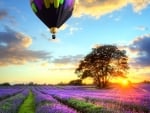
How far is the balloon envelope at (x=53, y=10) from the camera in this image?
18.9m

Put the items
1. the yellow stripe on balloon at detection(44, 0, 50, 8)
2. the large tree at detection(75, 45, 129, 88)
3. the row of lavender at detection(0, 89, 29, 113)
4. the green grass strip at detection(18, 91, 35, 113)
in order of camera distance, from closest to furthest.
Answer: the yellow stripe on balloon at detection(44, 0, 50, 8), the row of lavender at detection(0, 89, 29, 113), the green grass strip at detection(18, 91, 35, 113), the large tree at detection(75, 45, 129, 88)

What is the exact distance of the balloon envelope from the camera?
Result: 1888cm

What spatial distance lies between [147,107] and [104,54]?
5489 cm

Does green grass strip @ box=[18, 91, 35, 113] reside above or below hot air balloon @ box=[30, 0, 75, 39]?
below

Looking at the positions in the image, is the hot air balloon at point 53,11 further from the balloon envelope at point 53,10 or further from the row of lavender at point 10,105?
the row of lavender at point 10,105

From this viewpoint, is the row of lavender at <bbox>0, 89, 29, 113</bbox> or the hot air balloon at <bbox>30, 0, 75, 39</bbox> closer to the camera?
the hot air balloon at <bbox>30, 0, 75, 39</bbox>

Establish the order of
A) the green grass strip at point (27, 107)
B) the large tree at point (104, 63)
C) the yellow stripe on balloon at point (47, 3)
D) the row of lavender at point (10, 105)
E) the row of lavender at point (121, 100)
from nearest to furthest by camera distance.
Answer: the row of lavender at point (121, 100) < the yellow stripe on balloon at point (47, 3) < the row of lavender at point (10, 105) < the green grass strip at point (27, 107) < the large tree at point (104, 63)

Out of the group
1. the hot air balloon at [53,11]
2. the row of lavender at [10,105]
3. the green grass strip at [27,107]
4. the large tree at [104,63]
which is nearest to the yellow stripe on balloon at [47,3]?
the hot air balloon at [53,11]

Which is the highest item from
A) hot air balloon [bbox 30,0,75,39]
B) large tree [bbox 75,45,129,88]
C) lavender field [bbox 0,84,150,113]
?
large tree [bbox 75,45,129,88]

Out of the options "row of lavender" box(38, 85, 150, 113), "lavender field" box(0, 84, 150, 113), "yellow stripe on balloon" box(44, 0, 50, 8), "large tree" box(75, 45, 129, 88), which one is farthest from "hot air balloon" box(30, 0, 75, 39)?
"large tree" box(75, 45, 129, 88)

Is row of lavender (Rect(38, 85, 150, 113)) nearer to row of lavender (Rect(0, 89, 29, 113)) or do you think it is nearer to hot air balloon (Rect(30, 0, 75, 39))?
row of lavender (Rect(0, 89, 29, 113))

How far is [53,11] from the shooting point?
62.4ft

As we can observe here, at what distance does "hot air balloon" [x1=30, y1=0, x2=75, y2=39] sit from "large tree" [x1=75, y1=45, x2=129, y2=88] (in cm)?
5276

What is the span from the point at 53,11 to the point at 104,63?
5362cm
